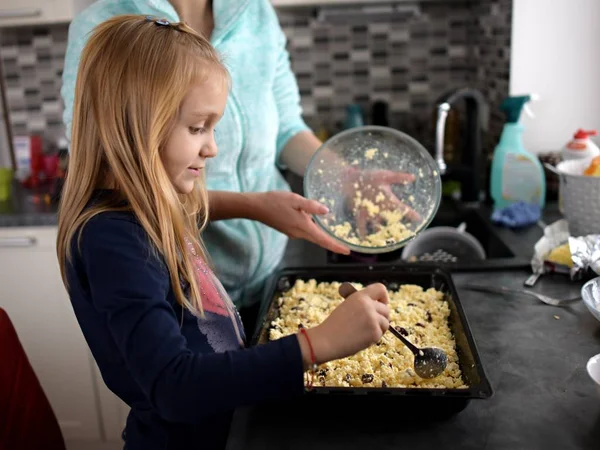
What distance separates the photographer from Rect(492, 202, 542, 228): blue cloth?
1.74m

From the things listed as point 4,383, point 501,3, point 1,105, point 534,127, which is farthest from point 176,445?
point 1,105

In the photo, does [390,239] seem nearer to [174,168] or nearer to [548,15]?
[174,168]

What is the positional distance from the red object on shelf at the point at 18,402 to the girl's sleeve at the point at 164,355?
737 mm

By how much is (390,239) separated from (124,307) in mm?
608

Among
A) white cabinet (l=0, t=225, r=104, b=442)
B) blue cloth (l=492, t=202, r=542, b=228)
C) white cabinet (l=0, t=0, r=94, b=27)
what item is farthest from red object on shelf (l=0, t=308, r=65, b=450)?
blue cloth (l=492, t=202, r=542, b=228)

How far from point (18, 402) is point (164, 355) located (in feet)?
2.79

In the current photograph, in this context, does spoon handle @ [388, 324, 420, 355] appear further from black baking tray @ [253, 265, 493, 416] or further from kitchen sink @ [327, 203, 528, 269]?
kitchen sink @ [327, 203, 528, 269]

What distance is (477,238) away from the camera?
6.24 ft

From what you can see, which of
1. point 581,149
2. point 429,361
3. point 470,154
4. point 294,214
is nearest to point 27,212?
point 294,214

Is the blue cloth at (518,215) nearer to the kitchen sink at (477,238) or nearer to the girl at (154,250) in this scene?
the kitchen sink at (477,238)

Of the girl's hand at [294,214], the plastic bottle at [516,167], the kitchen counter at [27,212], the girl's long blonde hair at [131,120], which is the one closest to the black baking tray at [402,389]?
the girl's hand at [294,214]

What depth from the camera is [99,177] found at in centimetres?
89

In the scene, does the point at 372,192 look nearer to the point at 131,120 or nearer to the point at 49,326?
the point at 131,120

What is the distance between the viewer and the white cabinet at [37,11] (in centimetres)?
210
